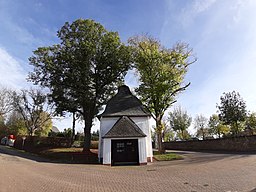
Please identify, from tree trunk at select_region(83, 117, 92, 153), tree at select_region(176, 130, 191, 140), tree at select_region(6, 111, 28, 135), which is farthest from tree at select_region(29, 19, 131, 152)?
tree at select_region(176, 130, 191, 140)

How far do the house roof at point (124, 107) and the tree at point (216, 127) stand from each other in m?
37.1

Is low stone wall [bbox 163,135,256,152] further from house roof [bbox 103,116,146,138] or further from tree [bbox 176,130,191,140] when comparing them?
tree [bbox 176,130,191,140]

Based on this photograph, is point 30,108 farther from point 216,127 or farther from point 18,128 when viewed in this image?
point 216,127

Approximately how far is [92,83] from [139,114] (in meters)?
10.1

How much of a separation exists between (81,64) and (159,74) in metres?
11.1

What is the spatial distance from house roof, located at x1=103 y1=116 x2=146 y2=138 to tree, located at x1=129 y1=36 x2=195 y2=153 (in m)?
6.39

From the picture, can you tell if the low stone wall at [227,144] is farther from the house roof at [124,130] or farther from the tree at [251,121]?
the house roof at [124,130]

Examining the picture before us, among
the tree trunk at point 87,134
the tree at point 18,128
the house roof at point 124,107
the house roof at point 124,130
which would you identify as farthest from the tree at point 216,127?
the tree at point 18,128

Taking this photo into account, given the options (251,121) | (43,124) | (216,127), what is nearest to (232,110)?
(251,121)

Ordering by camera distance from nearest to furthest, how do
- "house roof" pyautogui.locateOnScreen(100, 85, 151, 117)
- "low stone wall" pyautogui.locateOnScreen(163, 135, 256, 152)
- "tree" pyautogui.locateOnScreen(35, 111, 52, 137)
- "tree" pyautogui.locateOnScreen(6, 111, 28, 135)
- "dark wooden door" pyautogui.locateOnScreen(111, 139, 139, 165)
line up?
"dark wooden door" pyautogui.locateOnScreen(111, 139, 139, 165) → "house roof" pyautogui.locateOnScreen(100, 85, 151, 117) → "low stone wall" pyautogui.locateOnScreen(163, 135, 256, 152) → "tree" pyautogui.locateOnScreen(35, 111, 52, 137) → "tree" pyautogui.locateOnScreen(6, 111, 28, 135)

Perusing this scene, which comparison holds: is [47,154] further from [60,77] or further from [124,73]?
A: [124,73]

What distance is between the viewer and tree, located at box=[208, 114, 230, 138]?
5269 centimetres

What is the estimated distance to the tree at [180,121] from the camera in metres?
55.3

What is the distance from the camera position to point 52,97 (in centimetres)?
2834
